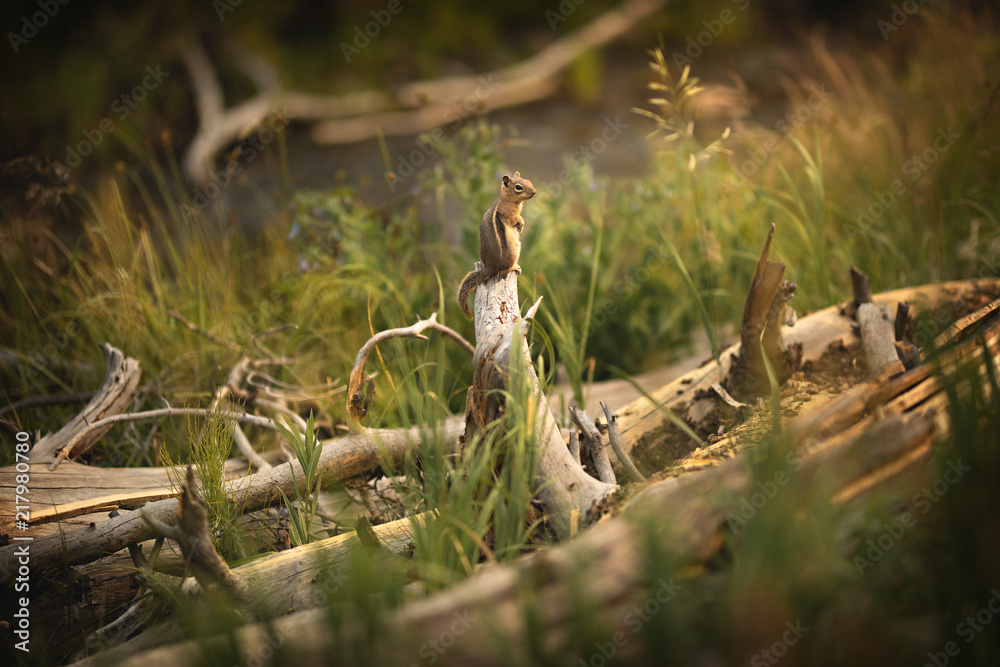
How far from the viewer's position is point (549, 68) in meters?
9.27

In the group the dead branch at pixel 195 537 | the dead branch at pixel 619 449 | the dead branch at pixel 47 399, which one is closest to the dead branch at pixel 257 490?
the dead branch at pixel 195 537

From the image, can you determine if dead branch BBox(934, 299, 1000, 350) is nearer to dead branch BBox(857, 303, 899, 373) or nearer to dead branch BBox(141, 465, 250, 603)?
dead branch BBox(857, 303, 899, 373)

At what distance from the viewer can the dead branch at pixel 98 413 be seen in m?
2.60

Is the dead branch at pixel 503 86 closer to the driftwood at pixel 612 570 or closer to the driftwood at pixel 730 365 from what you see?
the driftwood at pixel 730 365

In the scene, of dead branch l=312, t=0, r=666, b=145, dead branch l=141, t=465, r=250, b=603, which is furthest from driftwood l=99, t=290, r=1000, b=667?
dead branch l=312, t=0, r=666, b=145

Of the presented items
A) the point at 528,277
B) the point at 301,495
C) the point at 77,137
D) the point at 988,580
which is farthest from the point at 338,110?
the point at 988,580

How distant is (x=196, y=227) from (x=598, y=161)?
205 inches

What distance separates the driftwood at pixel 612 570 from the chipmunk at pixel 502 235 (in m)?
1.09

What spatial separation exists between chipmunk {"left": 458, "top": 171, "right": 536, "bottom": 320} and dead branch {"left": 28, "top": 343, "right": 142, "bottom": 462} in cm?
163

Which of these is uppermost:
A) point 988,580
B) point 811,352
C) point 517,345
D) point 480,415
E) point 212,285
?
point 212,285

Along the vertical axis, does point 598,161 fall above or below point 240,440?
above

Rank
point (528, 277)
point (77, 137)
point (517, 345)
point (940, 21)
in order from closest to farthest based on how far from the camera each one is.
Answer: point (517, 345) < point (528, 277) < point (940, 21) < point (77, 137)

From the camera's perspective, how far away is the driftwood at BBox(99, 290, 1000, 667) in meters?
1.26

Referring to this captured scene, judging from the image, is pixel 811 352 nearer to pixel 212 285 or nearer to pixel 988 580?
pixel 988 580
